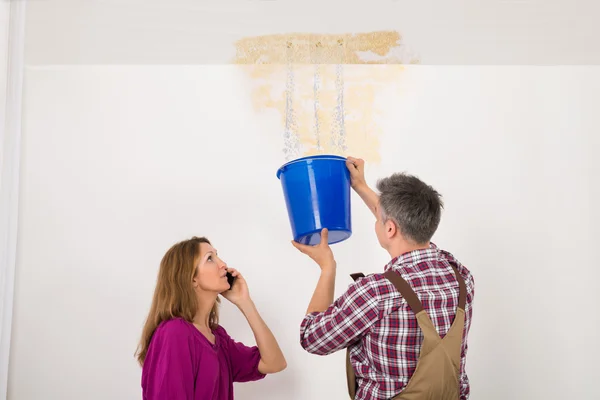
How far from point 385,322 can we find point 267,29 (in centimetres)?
167

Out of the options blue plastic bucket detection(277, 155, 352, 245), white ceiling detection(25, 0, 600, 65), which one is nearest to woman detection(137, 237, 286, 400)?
blue plastic bucket detection(277, 155, 352, 245)

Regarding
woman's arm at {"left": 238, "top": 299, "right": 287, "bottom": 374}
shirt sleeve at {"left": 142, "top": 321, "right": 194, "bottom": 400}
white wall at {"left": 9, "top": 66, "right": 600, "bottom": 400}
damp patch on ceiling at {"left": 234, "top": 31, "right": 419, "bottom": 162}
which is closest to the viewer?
shirt sleeve at {"left": 142, "top": 321, "right": 194, "bottom": 400}

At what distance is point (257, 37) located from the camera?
2688 mm

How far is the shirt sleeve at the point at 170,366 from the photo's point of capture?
5.38ft

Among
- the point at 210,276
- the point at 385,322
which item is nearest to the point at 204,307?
the point at 210,276

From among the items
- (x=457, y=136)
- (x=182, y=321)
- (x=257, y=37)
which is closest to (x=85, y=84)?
(x=257, y=37)

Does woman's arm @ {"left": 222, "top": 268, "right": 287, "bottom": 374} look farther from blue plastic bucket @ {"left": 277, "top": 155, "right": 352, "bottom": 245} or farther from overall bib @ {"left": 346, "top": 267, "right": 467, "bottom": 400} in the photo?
overall bib @ {"left": 346, "top": 267, "right": 467, "bottom": 400}

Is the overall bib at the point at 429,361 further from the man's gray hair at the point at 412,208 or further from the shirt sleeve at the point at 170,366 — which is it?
the shirt sleeve at the point at 170,366

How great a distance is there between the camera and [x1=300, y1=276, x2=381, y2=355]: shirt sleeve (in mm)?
1537

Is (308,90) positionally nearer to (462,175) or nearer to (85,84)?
(462,175)

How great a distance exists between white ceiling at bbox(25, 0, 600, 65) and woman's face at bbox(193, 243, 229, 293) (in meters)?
1.15

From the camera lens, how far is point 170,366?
5.46 feet

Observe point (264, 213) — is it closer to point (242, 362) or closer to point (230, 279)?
point (230, 279)

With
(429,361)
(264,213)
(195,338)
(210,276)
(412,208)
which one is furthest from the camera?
(264,213)
